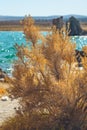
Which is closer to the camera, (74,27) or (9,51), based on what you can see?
(9,51)

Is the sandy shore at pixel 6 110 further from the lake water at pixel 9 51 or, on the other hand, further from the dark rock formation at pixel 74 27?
the dark rock formation at pixel 74 27

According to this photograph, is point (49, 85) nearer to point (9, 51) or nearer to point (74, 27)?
point (9, 51)

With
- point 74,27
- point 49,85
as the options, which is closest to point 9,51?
point 74,27

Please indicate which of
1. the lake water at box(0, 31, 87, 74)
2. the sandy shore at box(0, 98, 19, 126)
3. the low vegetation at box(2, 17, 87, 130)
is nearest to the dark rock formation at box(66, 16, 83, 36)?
the lake water at box(0, 31, 87, 74)

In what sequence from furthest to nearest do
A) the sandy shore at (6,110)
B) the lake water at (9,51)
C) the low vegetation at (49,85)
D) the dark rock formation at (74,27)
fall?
the dark rock formation at (74,27)
the lake water at (9,51)
the sandy shore at (6,110)
the low vegetation at (49,85)

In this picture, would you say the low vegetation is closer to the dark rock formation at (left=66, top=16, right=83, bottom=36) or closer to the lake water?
the lake water

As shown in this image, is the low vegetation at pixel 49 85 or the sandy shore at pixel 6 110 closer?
the low vegetation at pixel 49 85

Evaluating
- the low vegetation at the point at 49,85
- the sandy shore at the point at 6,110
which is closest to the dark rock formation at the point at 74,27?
the sandy shore at the point at 6,110

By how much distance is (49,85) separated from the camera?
977 cm

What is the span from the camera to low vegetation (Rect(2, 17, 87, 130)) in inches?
380

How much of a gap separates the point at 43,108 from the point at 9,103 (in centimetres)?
433

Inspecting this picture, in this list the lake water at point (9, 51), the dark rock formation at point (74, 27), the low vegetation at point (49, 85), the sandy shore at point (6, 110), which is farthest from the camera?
the dark rock formation at point (74, 27)

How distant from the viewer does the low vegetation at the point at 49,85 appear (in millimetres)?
9648

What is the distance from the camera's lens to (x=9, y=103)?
14008mm
